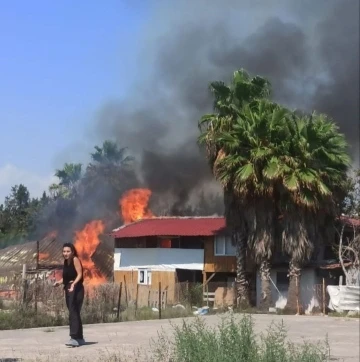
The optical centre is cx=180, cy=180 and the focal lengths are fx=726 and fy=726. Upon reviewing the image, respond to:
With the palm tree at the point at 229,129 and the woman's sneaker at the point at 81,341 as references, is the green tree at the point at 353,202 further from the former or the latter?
the woman's sneaker at the point at 81,341

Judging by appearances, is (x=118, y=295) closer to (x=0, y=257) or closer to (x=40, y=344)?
(x=40, y=344)

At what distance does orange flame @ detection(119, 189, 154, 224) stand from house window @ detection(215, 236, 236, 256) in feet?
32.5

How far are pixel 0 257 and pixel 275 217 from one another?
21.4 m

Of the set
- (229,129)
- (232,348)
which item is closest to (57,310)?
(232,348)

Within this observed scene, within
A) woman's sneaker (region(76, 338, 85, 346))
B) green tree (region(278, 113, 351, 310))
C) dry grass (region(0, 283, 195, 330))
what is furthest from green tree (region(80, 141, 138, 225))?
woman's sneaker (region(76, 338, 85, 346))

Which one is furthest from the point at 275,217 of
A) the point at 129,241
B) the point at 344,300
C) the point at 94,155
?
the point at 94,155

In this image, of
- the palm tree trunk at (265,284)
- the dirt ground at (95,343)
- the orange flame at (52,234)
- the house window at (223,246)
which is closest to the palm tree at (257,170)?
the palm tree trunk at (265,284)

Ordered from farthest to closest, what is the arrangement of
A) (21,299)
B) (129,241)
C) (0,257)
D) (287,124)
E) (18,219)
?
(18,219) → (0,257) → (129,241) → (287,124) → (21,299)

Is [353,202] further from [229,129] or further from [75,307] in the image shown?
[75,307]

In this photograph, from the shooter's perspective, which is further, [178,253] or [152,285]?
[178,253]

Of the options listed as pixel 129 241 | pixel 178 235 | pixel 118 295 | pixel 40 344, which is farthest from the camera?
pixel 129 241

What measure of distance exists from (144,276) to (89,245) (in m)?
8.51

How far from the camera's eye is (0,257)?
153 feet

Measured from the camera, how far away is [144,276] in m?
39.8
